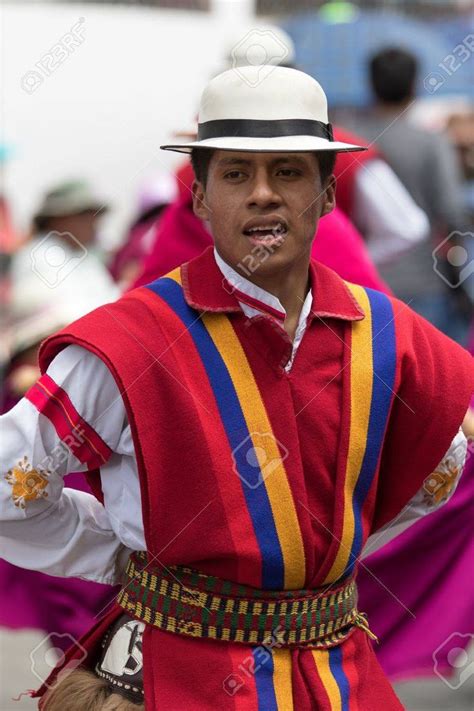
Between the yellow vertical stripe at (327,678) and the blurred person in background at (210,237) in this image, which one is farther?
the blurred person in background at (210,237)

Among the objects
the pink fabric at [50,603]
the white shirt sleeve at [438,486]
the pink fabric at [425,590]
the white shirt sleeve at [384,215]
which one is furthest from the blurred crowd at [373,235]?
the white shirt sleeve at [438,486]

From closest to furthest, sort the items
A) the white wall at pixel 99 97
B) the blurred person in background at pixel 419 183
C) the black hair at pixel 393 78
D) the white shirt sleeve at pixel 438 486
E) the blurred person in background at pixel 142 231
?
1. the white shirt sleeve at pixel 438 486
2. the blurred person in background at pixel 419 183
3. the black hair at pixel 393 78
4. the blurred person in background at pixel 142 231
5. the white wall at pixel 99 97

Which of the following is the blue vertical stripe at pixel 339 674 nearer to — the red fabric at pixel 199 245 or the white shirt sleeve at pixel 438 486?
the white shirt sleeve at pixel 438 486

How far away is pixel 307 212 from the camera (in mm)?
2889

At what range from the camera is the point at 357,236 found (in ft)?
15.3

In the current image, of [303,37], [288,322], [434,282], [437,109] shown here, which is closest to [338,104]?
[303,37]

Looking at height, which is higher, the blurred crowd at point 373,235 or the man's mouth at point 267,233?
the blurred crowd at point 373,235

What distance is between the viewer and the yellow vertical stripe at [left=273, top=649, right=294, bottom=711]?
112 inches

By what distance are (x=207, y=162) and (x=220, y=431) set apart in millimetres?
517

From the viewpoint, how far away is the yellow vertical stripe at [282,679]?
9.32 ft

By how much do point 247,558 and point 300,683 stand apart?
0.86 feet

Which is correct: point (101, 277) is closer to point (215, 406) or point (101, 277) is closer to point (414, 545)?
point (414, 545)

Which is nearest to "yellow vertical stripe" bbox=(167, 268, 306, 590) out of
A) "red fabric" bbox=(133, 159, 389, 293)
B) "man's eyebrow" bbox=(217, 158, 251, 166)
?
"man's eyebrow" bbox=(217, 158, 251, 166)

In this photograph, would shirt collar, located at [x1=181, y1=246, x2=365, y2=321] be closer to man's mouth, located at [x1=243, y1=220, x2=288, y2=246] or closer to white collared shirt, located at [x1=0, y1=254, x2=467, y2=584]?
white collared shirt, located at [x1=0, y1=254, x2=467, y2=584]
